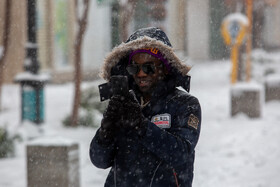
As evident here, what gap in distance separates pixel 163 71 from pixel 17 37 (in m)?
15.9

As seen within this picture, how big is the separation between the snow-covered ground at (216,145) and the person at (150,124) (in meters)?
4.07

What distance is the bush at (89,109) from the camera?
1090 cm

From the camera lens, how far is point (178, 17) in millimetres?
28672

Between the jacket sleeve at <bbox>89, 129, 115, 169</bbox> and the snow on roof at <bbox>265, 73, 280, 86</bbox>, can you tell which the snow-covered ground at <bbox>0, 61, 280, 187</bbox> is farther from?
the jacket sleeve at <bbox>89, 129, 115, 169</bbox>

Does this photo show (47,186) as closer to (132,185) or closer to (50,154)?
(50,154)

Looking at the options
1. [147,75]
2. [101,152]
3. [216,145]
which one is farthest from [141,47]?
[216,145]

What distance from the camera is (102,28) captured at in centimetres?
2336

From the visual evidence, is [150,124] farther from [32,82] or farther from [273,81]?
[273,81]

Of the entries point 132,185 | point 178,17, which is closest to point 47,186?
point 132,185

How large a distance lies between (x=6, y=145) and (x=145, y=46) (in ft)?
18.5

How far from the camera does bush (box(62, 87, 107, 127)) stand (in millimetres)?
10898

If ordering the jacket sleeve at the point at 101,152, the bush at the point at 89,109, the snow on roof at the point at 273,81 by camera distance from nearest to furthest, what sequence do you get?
the jacket sleeve at the point at 101,152
the bush at the point at 89,109
the snow on roof at the point at 273,81

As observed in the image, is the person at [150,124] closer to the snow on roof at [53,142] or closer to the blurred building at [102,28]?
the snow on roof at [53,142]

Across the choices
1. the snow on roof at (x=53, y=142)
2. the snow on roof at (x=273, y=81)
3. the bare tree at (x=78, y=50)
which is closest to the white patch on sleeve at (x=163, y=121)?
the snow on roof at (x=53, y=142)
